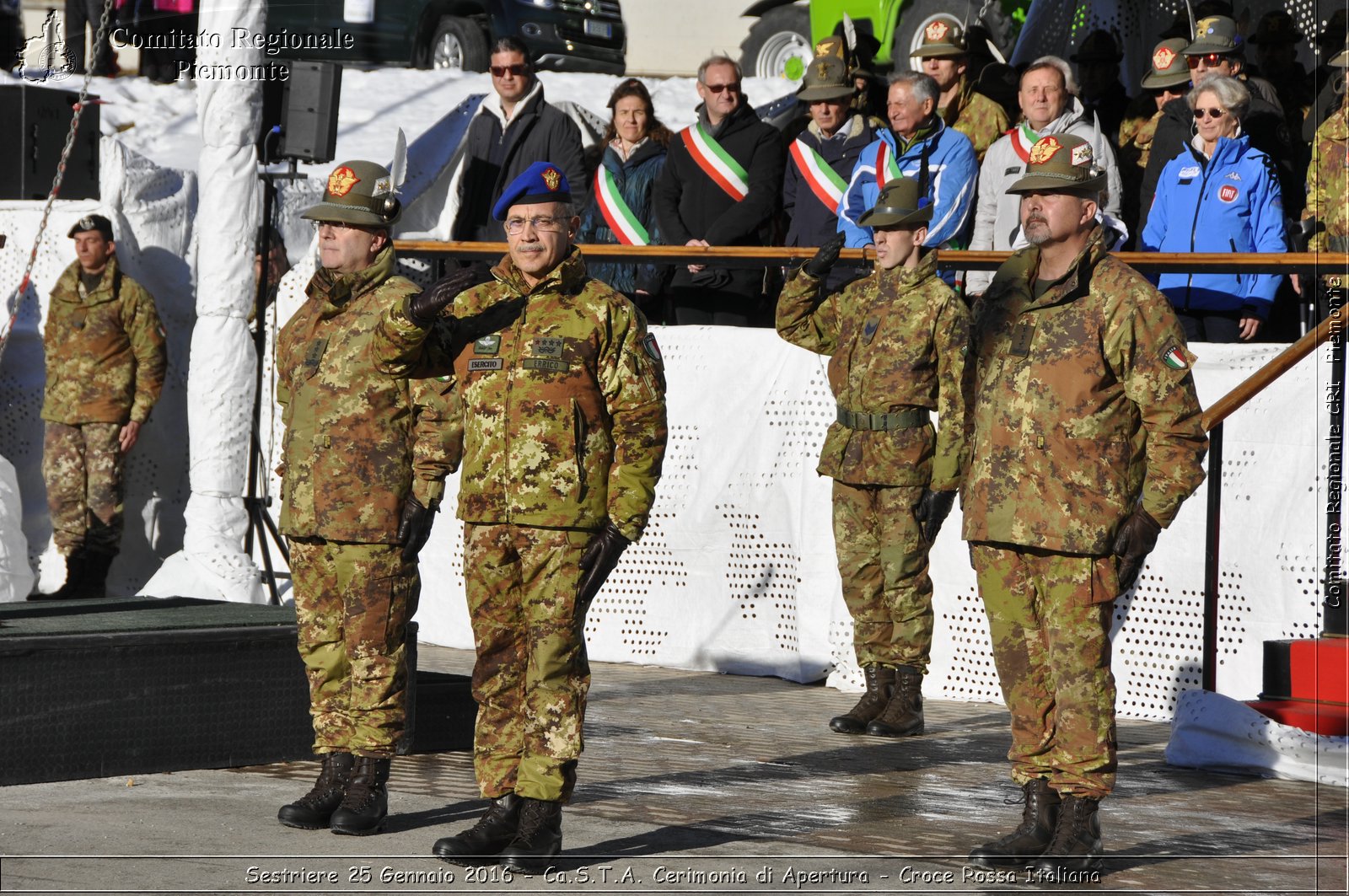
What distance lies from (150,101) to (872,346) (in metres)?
11.1

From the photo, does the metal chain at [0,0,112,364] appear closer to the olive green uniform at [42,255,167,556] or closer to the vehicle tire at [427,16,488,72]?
the olive green uniform at [42,255,167,556]

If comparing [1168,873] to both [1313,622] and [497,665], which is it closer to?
[497,665]

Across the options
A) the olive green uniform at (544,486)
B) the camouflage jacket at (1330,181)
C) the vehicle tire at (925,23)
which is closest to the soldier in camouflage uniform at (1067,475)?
the olive green uniform at (544,486)

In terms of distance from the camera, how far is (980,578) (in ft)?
19.9

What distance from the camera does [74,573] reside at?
1286cm

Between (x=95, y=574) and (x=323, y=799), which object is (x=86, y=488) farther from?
(x=323, y=799)

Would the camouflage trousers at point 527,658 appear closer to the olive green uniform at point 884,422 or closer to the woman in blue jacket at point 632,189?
the olive green uniform at point 884,422

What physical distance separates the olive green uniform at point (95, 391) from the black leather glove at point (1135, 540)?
28.6 ft

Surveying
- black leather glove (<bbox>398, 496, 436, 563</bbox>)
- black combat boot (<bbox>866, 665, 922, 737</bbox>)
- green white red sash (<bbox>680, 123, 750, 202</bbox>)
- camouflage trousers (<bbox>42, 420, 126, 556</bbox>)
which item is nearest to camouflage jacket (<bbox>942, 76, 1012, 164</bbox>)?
green white red sash (<bbox>680, 123, 750, 202</bbox>)

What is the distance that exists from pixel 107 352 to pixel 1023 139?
6385 millimetres

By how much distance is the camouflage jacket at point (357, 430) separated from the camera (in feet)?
20.5

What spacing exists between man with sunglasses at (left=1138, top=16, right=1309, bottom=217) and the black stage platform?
4.79 metres

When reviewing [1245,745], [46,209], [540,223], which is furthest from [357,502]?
[46,209]

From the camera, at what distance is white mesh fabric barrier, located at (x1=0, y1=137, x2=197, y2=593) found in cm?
1355
